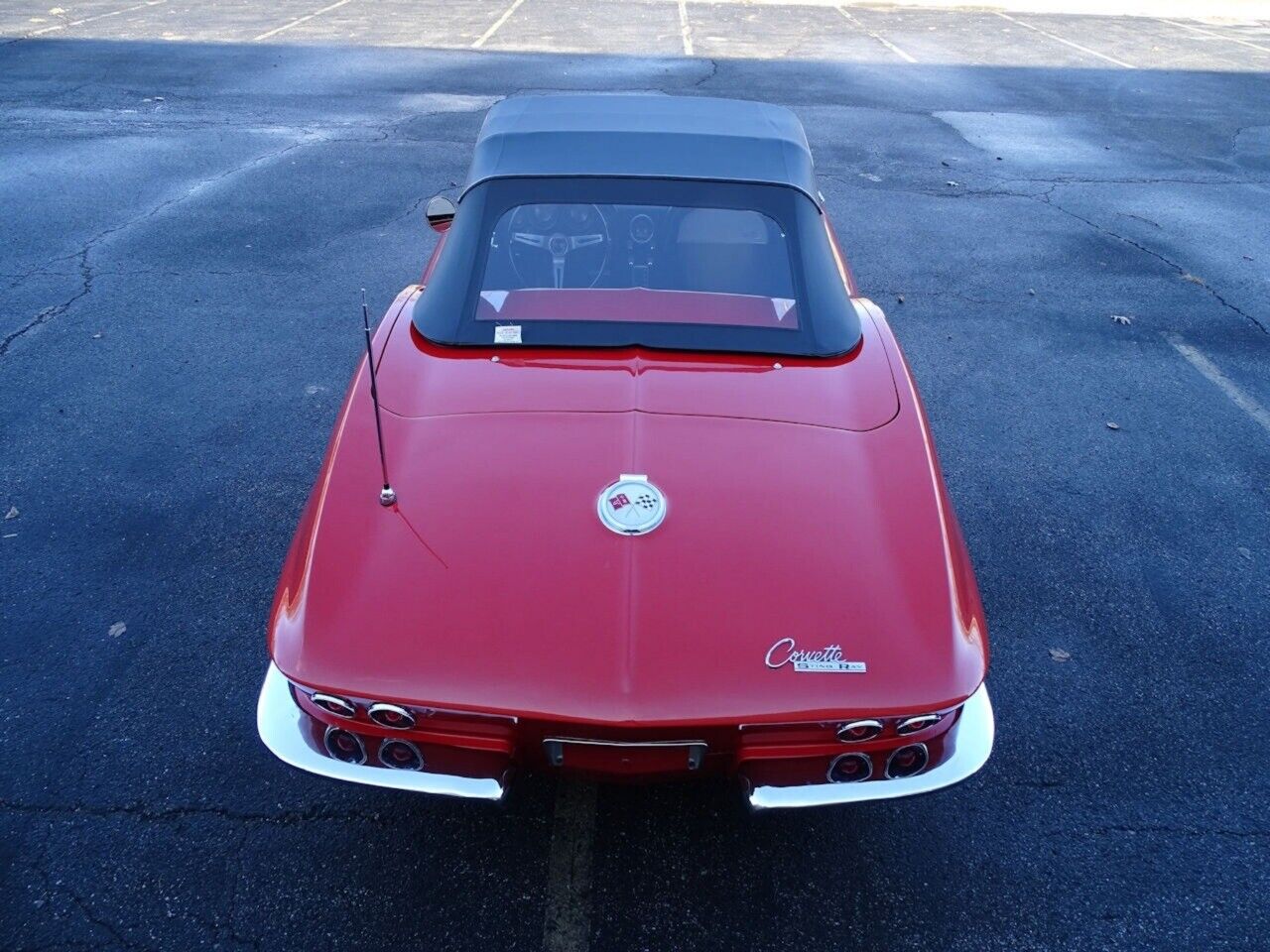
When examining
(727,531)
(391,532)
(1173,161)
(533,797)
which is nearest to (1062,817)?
(727,531)

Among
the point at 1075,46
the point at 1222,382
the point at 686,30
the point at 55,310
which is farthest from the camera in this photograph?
the point at 686,30

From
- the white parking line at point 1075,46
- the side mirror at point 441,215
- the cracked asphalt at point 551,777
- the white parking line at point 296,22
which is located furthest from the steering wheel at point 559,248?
the white parking line at point 1075,46

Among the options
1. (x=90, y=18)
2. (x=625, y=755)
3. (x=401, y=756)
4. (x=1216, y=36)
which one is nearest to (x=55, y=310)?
(x=401, y=756)

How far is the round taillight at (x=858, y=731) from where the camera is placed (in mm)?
2284

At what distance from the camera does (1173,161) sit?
10.1 metres

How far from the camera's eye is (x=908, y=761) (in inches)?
96.1

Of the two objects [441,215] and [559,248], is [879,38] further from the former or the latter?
[559,248]

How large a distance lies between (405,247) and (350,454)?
4.71 meters

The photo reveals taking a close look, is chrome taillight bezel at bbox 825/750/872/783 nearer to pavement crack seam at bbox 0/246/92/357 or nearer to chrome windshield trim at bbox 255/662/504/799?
chrome windshield trim at bbox 255/662/504/799

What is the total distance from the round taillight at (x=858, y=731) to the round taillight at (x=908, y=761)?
0.13 meters

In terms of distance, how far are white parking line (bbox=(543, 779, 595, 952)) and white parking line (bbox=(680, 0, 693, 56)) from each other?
14206mm

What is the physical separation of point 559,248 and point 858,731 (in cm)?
210

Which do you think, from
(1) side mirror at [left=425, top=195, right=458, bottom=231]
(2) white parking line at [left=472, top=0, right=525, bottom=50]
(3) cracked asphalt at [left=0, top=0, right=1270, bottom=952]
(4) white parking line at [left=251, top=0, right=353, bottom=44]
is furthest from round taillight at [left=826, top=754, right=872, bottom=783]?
(4) white parking line at [left=251, top=0, right=353, bottom=44]

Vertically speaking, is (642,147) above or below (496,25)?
above
